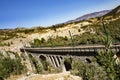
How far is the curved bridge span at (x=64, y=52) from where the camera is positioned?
53.3 m

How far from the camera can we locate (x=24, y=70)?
101 meters

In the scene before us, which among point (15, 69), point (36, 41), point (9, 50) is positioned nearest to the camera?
point (15, 69)

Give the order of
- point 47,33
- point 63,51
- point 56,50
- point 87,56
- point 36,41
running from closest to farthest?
point 87,56 < point 63,51 < point 56,50 < point 36,41 < point 47,33

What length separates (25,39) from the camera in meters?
156

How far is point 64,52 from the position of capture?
76.6m

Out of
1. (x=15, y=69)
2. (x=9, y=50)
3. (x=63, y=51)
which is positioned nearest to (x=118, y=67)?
(x=63, y=51)

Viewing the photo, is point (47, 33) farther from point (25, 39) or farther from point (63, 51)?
point (63, 51)

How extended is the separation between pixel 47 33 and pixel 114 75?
Result: 415 feet

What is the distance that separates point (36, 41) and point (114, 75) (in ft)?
383

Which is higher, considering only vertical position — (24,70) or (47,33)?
(47,33)

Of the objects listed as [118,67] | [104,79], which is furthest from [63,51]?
[118,67]

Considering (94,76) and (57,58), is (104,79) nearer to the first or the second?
(94,76)

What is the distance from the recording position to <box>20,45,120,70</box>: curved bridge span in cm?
5329

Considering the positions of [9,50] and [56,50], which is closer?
[56,50]
